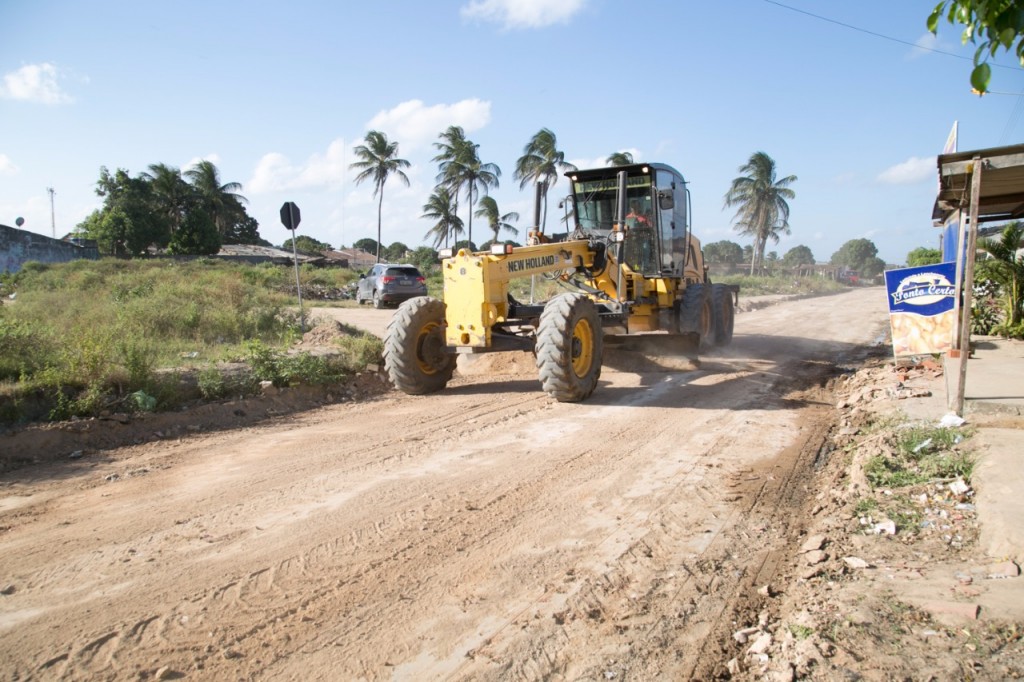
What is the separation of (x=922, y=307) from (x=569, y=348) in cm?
497

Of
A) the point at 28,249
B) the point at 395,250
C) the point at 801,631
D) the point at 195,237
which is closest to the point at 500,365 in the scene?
the point at 801,631

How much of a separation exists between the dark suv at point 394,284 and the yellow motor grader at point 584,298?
12507 mm

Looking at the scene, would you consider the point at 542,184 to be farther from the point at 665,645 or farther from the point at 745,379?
the point at 665,645

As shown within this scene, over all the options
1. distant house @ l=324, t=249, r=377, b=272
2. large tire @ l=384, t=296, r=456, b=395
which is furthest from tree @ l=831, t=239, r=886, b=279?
large tire @ l=384, t=296, r=456, b=395

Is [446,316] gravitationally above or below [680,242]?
below

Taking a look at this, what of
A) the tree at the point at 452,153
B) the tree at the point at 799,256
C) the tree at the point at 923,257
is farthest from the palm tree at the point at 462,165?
the tree at the point at 799,256

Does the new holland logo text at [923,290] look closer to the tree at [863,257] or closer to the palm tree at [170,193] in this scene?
the palm tree at [170,193]

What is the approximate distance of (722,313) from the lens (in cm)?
1295

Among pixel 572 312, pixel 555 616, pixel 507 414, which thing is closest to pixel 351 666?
pixel 555 616

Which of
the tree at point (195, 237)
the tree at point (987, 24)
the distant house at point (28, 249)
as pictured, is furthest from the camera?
the tree at point (195, 237)

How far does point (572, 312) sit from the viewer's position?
7.96 m

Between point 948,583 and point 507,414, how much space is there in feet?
15.8

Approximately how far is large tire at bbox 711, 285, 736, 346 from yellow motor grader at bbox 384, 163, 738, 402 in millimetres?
22

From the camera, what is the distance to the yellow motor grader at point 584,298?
812 cm
